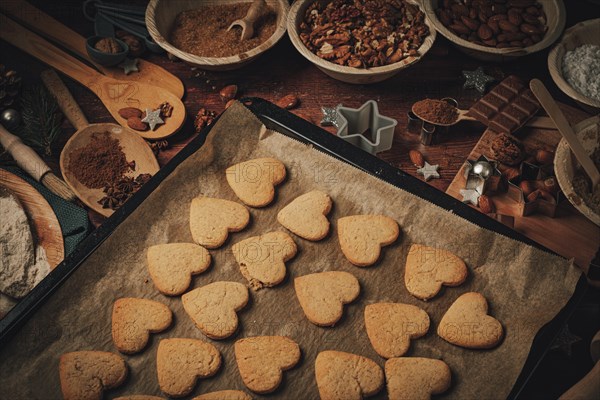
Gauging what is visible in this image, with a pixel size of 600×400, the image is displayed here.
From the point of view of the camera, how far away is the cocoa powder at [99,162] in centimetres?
199

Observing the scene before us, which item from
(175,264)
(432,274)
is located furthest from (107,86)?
(432,274)

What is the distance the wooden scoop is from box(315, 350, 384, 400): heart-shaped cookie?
1307mm

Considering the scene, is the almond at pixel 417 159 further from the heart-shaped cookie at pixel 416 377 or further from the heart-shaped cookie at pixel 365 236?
the heart-shaped cookie at pixel 416 377

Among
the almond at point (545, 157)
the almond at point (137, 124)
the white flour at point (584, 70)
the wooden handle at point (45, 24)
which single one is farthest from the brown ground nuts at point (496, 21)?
the wooden handle at point (45, 24)

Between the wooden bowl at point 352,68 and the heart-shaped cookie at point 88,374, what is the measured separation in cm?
119

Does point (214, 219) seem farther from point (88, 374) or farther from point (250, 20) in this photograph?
point (250, 20)

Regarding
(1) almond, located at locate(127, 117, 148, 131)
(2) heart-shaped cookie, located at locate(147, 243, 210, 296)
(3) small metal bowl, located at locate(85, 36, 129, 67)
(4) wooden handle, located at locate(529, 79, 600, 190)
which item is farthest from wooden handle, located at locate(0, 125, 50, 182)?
(4) wooden handle, located at locate(529, 79, 600, 190)

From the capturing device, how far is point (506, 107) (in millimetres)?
2045

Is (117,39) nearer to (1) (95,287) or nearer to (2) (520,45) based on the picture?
(1) (95,287)

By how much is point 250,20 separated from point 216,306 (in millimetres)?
1187

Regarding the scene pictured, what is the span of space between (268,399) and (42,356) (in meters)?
0.57

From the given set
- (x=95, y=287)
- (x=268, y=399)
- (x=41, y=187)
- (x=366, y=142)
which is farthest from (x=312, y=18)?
(x=268, y=399)

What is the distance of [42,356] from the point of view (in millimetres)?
1498

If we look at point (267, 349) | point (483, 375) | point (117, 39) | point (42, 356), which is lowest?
point (483, 375)
